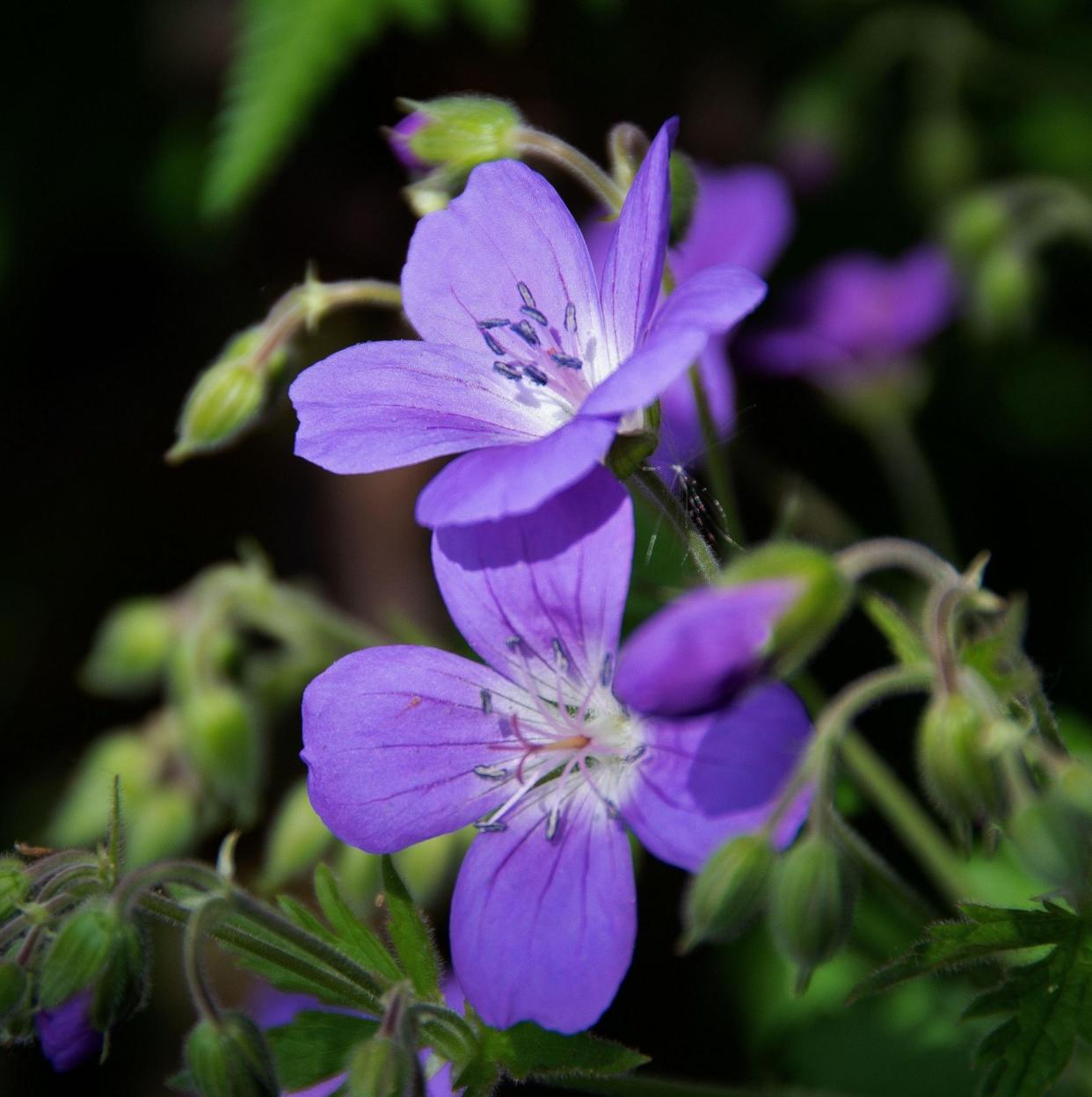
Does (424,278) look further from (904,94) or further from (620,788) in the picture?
(904,94)

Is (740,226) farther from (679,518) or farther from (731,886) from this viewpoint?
(731,886)

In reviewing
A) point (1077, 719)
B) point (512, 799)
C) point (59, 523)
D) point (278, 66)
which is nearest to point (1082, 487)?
point (1077, 719)

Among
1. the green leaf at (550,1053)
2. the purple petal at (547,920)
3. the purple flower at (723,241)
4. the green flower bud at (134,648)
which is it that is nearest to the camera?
the purple petal at (547,920)

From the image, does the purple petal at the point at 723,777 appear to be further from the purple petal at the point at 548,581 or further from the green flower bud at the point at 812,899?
the purple petal at the point at 548,581

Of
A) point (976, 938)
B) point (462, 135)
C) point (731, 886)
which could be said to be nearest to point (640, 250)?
point (462, 135)

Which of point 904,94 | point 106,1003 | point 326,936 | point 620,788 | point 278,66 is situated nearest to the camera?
point 106,1003

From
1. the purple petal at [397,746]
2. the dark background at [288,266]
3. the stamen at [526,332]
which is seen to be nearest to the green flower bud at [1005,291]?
the dark background at [288,266]
